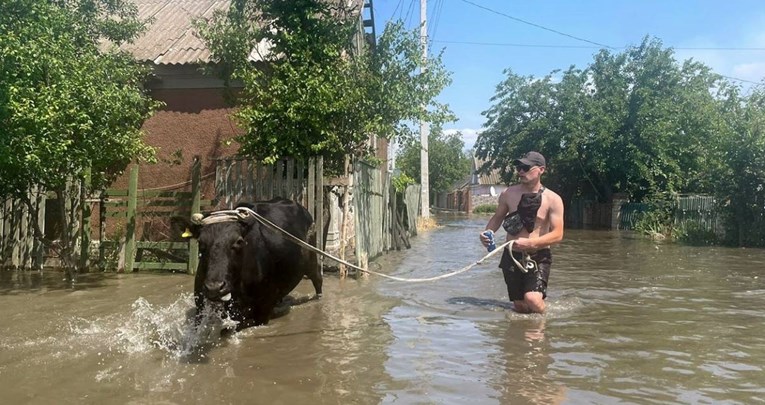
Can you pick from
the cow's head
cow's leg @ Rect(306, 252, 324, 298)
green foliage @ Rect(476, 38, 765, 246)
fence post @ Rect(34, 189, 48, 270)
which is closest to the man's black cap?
cow's leg @ Rect(306, 252, 324, 298)

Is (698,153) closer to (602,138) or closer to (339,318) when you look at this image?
(602,138)

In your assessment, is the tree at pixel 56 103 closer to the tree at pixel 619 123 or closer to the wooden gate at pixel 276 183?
the wooden gate at pixel 276 183

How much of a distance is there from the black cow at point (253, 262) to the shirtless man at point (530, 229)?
7.34 ft

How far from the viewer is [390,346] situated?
574 centimetres

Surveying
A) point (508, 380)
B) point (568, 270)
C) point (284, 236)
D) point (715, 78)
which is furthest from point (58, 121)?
point (715, 78)

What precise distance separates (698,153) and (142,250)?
22.3m

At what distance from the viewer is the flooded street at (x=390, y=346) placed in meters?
4.42

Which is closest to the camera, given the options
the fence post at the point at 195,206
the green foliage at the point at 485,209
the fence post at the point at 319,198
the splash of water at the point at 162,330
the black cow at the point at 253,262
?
the black cow at the point at 253,262

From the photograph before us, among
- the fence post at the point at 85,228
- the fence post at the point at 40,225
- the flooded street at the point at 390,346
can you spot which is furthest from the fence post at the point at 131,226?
the fence post at the point at 40,225

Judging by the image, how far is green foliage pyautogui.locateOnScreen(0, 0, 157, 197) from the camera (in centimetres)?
784

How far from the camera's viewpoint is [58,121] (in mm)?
8070

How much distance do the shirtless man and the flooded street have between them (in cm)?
32

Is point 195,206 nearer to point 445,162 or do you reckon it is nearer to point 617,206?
point 617,206

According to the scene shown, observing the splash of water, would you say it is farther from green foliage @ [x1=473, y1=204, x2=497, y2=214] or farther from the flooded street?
green foliage @ [x1=473, y1=204, x2=497, y2=214]
